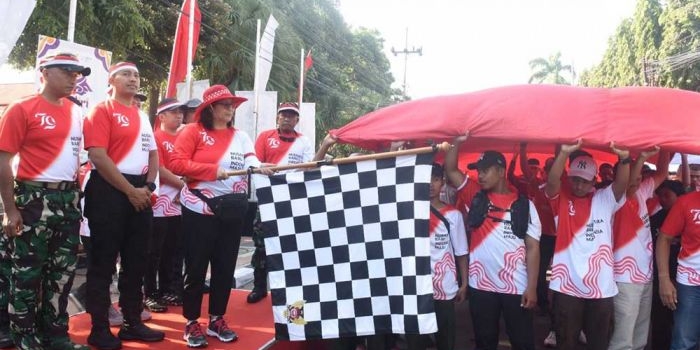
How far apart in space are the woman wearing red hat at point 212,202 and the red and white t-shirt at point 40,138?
0.65 metres

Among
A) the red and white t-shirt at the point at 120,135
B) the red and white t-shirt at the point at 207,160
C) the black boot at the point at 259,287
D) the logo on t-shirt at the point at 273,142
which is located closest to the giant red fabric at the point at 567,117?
the red and white t-shirt at the point at 207,160

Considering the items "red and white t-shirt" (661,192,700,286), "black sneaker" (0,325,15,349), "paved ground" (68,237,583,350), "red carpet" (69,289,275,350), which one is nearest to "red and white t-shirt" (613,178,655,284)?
"red and white t-shirt" (661,192,700,286)

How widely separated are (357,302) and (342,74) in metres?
25.0

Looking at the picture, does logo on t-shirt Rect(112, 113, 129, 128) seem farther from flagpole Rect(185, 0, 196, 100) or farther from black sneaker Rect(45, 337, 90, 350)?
flagpole Rect(185, 0, 196, 100)

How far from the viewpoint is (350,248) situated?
10.4 ft

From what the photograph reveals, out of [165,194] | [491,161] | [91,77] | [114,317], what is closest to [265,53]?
[91,77]

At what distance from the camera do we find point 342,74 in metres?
27.4

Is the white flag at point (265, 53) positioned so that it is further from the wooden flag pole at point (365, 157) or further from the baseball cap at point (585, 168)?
the baseball cap at point (585, 168)

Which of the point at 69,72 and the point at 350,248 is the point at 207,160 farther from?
the point at 350,248

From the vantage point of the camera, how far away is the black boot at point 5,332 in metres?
3.20

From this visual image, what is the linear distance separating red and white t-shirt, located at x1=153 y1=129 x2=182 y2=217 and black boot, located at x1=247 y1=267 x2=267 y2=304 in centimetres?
87

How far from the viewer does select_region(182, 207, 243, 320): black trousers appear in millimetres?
3445

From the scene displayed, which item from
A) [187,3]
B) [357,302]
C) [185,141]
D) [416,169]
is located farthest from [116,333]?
[187,3]

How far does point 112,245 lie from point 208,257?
589 mm
